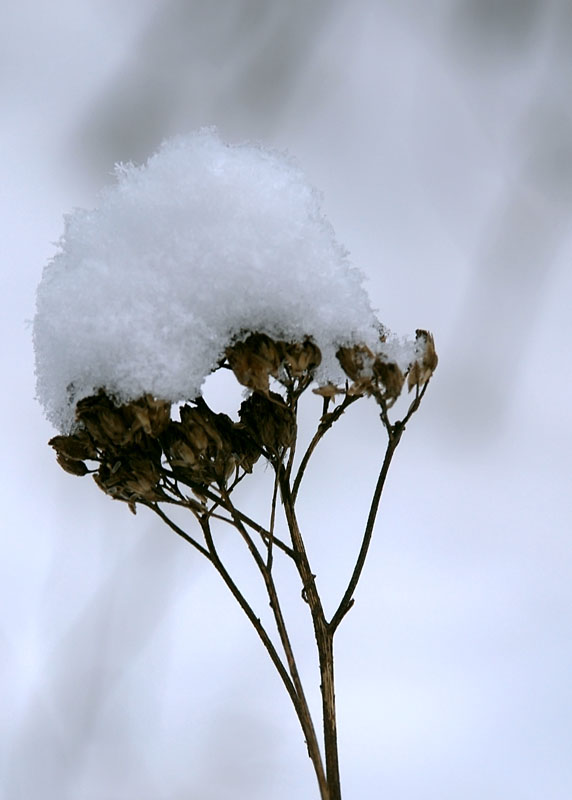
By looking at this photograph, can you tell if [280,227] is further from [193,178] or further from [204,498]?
[204,498]

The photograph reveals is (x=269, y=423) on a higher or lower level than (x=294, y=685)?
higher

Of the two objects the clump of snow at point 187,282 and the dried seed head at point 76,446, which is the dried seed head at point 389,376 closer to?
the clump of snow at point 187,282

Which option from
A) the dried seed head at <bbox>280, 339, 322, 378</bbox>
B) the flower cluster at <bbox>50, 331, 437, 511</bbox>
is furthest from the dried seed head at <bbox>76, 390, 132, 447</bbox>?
the dried seed head at <bbox>280, 339, 322, 378</bbox>

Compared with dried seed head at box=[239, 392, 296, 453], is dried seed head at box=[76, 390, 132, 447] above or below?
below

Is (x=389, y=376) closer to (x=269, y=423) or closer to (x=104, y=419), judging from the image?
(x=269, y=423)

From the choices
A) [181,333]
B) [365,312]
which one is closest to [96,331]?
[181,333]

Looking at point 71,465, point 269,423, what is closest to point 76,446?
point 71,465

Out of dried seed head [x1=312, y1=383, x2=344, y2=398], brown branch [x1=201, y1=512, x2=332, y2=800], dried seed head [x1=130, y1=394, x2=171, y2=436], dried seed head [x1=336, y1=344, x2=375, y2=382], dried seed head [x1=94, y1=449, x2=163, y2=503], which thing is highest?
dried seed head [x1=336, y1=344, x2=375, y2=382]

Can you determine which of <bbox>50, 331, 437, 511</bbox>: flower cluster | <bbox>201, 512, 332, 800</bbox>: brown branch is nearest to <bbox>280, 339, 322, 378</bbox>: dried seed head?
<bbox>50, 331, 437, 511</bbox>: flower cluster

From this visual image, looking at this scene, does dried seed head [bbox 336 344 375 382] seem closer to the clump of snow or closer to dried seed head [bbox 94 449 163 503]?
the clump of snow

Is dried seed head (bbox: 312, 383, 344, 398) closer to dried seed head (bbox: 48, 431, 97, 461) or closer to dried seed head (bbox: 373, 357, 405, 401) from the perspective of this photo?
dried seed head (bbox: 373, 357, 405, 401)
